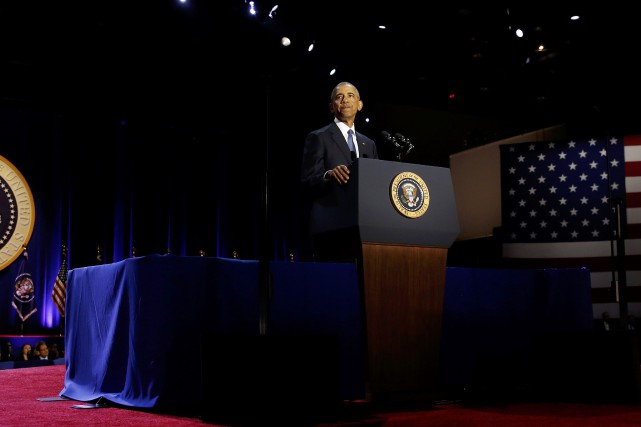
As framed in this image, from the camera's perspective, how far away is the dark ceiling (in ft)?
23.6

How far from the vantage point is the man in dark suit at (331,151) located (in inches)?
122

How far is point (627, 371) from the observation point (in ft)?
10.4

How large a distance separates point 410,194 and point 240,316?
0.87 meters

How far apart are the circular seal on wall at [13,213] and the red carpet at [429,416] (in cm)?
659

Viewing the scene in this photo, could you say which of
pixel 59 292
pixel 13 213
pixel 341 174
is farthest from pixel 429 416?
pixel 13 213

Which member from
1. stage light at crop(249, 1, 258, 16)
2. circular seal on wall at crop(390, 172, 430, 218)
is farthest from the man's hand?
stage light at crop(249, 1, 258, 16)

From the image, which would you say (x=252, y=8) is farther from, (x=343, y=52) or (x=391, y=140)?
(x=391, y=140)

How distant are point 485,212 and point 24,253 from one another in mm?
6411

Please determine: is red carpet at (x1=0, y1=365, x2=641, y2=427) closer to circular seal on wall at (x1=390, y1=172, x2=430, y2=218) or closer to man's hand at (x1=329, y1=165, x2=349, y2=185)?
circular seal on wall at (x1=390, y1=172, x2=430, y2=218)

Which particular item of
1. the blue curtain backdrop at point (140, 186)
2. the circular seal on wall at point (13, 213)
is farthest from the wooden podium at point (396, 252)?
the circular seal on wall at point (13, 213)

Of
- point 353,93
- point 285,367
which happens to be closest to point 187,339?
point 285,367

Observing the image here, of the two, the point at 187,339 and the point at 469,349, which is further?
the point at 469,349

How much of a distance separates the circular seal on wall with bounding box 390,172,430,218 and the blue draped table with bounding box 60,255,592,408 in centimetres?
34

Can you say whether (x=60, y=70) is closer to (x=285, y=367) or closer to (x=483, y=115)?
(x=483, y=115)
